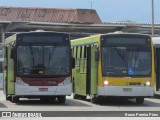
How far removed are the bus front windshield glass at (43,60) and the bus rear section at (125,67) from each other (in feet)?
4.96

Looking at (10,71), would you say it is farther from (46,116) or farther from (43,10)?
(43,10)

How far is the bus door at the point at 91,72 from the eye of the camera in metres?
23.0

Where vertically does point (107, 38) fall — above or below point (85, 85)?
above

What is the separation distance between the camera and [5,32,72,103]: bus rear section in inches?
888

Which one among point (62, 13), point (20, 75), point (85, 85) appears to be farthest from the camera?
point (62, 13)

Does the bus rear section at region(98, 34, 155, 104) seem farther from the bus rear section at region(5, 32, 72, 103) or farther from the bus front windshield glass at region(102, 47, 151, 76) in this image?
the bus rear section at region(5, 32, 72, 103)

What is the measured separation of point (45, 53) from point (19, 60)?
109cm

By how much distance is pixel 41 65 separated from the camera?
74.8ft

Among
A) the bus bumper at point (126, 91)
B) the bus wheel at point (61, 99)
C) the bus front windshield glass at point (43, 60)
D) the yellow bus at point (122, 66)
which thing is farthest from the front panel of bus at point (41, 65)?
the bus bumper at point (126, 91)

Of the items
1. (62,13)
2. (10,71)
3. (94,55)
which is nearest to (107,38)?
(94,55)

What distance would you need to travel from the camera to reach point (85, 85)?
24.4 meters

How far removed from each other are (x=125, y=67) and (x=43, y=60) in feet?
10.9

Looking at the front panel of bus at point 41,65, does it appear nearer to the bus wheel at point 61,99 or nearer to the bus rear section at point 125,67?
the bus wheel at point 61,99

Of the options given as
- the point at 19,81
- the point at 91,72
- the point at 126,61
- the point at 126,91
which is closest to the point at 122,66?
the point at 126,61
